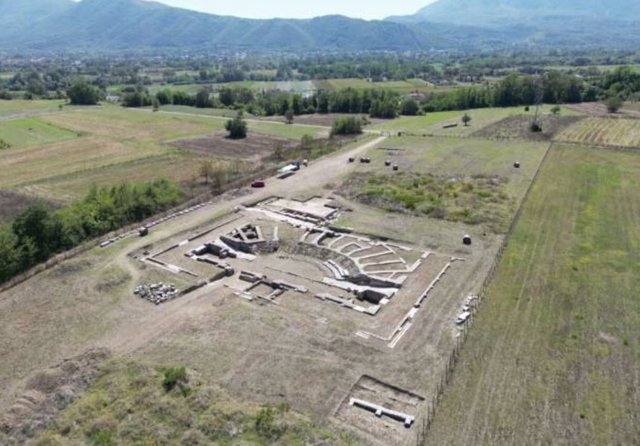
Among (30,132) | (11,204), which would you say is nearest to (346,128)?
(11,204)

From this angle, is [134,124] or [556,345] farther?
[134,124]

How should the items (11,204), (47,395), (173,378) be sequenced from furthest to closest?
(11,204)
(173,378)
(47,395)

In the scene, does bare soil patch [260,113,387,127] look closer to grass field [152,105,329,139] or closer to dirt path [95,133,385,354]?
grass field [152,105,329,139]

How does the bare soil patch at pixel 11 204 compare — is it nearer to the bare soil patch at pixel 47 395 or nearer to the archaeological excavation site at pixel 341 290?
the archaeological excavation site at pixel 341 290

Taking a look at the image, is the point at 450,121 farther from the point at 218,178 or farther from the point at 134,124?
the point at 134,124

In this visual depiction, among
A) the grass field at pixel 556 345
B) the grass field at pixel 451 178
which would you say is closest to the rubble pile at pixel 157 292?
the grass field at pixel 556 345

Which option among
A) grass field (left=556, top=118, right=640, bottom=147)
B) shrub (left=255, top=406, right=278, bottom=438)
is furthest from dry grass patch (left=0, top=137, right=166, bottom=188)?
grass field (left=556, top=118, right=640, bottom=147)

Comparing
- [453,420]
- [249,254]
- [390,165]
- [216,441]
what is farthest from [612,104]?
[216,441]
